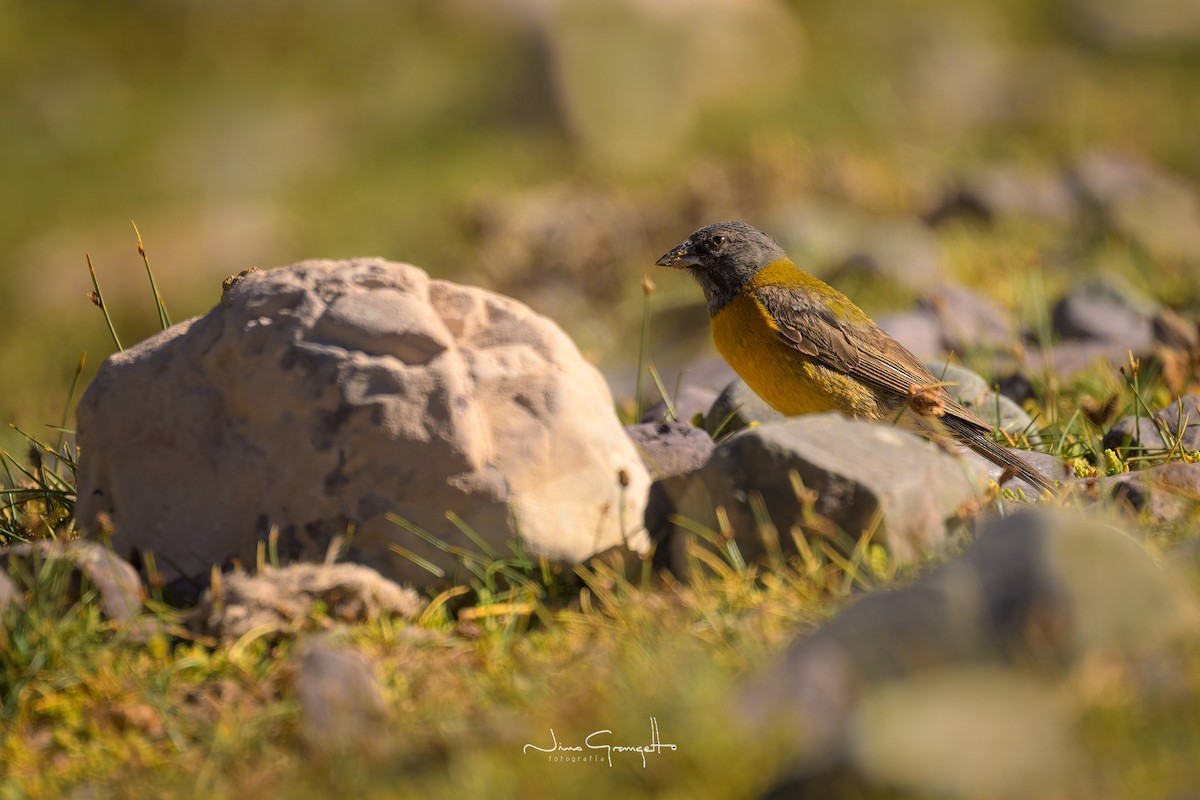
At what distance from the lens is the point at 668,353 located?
303 inches

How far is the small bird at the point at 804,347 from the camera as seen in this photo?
5164mm

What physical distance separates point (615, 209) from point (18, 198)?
37.0 feet

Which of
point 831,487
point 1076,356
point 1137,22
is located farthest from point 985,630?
point 1137,22

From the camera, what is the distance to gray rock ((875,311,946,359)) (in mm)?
6434

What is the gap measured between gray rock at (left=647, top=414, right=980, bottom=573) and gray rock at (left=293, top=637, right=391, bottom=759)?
1.01 m

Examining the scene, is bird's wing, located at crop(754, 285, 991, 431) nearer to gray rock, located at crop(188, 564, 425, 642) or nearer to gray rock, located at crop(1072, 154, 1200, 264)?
gray rock, located at crop(188, 564, 425, 642)

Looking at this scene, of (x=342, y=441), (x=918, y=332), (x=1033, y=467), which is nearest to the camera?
(x=342, y=441)

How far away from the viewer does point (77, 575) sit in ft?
11.8

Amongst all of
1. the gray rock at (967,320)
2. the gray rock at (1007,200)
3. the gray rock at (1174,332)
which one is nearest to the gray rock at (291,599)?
the gray rock at (967,320)

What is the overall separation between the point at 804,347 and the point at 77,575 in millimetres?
2824

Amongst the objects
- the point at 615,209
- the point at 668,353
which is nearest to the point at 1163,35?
the point at 615,209

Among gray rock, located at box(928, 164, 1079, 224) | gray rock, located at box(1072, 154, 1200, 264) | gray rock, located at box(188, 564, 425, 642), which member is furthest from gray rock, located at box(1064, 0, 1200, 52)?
gray rock, located at box(188, 564, 425, 642)

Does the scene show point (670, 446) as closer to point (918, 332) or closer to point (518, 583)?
point (518, 583)

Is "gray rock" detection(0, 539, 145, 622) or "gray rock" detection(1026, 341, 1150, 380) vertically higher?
"gray rock" detection(0, 539, 145, 622)
